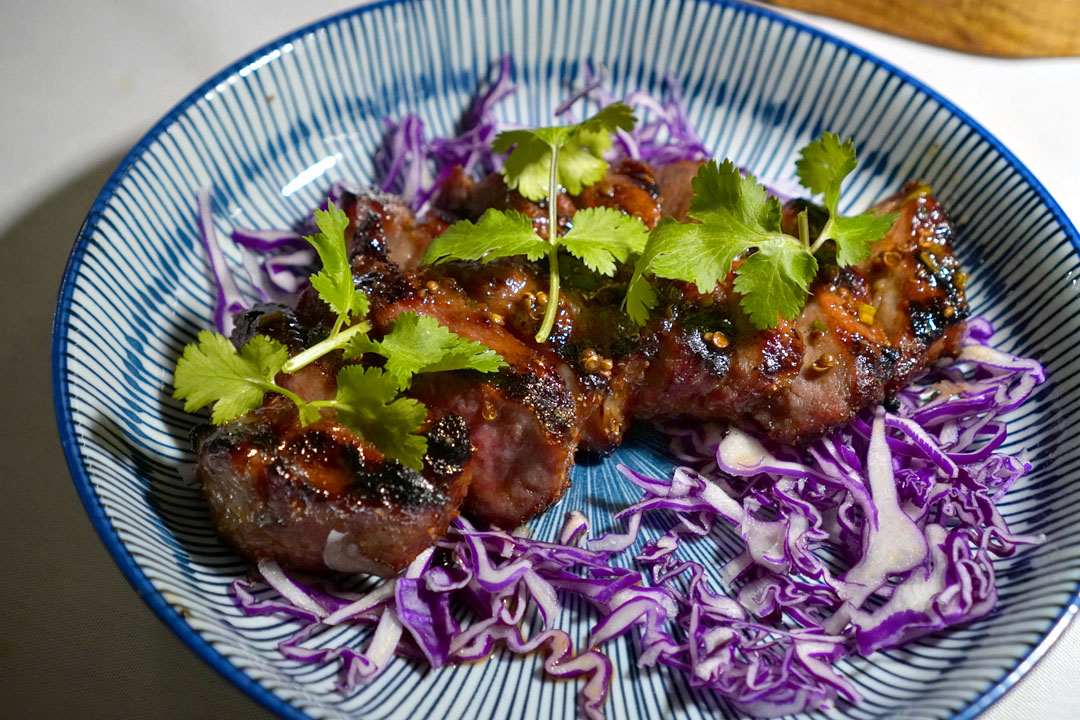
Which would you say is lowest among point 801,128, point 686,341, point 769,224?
point 801,128

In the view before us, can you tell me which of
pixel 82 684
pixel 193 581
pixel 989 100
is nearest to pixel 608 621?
pixel 193 581

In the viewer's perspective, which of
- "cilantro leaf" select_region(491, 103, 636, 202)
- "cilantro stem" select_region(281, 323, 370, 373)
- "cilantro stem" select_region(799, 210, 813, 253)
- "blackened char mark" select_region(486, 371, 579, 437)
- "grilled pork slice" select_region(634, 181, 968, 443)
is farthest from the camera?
→ "cilantro leaf" select_region(491, 103, 636, 202)

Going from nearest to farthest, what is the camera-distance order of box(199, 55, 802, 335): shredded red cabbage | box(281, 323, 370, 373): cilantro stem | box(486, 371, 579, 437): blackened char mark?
box(281, 323, 370, 373): cilantro stem < box(486, 371, 579, 437): blackened char mark < box(199, 55, 802, 335): shredded red cabbage

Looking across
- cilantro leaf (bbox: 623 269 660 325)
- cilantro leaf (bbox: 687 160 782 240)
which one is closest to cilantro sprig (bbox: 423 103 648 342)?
cilantro leaf (bbox: 623 269 660 325)

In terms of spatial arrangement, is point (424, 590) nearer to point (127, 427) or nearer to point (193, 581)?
point (193, 581)

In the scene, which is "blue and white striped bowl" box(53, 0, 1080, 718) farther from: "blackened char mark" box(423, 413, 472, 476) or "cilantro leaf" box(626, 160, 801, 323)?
"cilantro leaf" box(626, 160, 801, 323)

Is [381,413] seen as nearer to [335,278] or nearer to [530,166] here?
[335,278]

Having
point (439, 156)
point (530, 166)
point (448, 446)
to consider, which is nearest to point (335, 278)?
point (448, 446)
